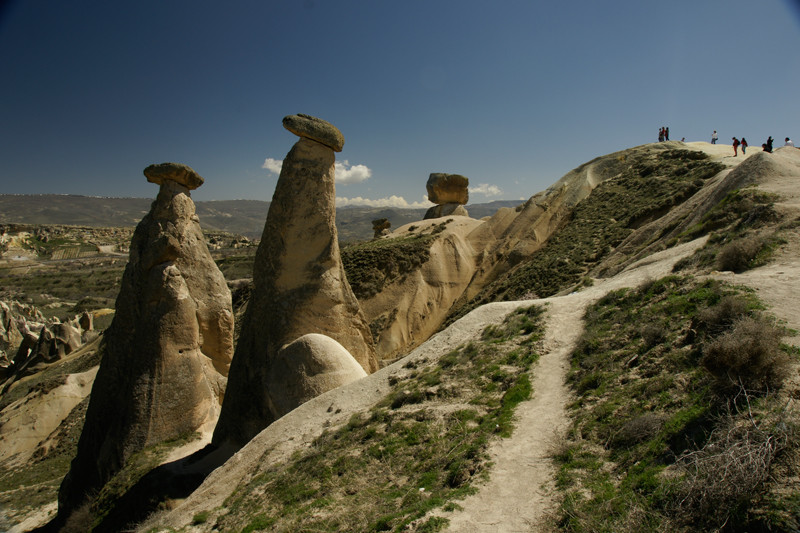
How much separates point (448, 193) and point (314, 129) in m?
31.6

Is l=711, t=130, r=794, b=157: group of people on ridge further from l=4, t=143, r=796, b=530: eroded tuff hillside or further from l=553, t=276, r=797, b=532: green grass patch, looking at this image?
l=553, t=276, r=797, b=532: green grass patch

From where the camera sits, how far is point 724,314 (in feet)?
21.1

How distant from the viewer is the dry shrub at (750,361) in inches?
182

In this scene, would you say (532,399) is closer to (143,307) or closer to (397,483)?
(397,483)

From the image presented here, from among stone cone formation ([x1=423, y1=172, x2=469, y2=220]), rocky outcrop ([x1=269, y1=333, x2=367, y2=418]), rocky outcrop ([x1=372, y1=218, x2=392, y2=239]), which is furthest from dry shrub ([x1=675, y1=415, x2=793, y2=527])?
rocky outcrop ([x1=372, y1=218, x2=392, y2=239])

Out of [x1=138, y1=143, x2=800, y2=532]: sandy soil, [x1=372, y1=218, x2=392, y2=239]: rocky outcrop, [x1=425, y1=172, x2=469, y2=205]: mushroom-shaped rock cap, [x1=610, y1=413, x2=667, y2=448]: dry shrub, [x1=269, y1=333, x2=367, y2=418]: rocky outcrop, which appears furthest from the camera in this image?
[x1=372, y1=218, x2=392, y2=239]: rocky outcrop

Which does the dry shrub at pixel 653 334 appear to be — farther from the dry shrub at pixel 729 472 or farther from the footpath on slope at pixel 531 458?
the dry shrub at pixel 729 472

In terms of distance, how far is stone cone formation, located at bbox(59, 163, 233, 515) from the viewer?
34.2 feet

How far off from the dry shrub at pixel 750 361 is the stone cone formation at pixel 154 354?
11082 mm

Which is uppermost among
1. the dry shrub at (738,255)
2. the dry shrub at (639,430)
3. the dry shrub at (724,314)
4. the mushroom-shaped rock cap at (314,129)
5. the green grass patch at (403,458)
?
the mushroom-shaped rock cap at (314,129)

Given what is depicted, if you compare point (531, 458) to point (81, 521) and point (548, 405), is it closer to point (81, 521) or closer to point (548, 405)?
point (548, 405)

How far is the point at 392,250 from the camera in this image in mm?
30125

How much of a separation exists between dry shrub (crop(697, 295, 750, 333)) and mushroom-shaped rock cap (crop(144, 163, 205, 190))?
1220 cm

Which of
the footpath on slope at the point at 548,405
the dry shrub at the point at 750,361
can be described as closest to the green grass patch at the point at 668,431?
the dry shrub at the point at 750,361
